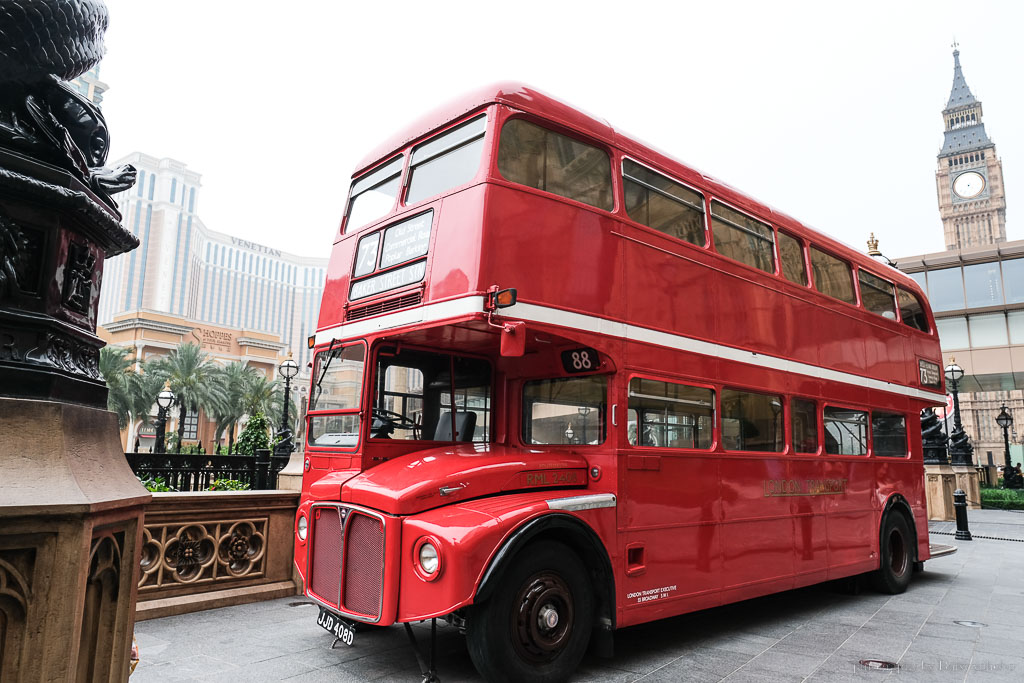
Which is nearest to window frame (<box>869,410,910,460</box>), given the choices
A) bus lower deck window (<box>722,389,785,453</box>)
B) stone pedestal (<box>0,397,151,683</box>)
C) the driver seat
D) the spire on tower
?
bus lower deck window (<box>722,389,785,453</box>)

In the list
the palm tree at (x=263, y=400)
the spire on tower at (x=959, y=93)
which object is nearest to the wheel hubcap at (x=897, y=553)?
the palm tree at (x=263, y=400)

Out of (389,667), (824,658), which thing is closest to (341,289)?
(389,667)

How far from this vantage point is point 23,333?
201 centimetres

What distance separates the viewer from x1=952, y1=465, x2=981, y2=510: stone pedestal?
72.9 ft

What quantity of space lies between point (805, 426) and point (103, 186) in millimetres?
7350

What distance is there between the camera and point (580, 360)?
19.2 ft

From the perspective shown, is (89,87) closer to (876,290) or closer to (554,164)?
(554,164)

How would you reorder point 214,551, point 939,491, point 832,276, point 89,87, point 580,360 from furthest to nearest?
point 89,87 → point 939,491 → point 832,276 → point 214,551 → point 580,360

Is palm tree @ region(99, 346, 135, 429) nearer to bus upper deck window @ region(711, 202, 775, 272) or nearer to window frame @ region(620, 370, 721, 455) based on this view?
bus upper deck window @ region(711, 202, 775, 272)

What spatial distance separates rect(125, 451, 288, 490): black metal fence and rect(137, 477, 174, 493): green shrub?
8cm

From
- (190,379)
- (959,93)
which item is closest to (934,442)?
(190,379)

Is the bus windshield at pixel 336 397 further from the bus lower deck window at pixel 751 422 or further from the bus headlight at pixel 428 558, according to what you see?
the bus lower deck window at pixel 751 422

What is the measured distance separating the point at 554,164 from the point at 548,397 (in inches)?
79.1

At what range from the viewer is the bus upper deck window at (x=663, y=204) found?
244 inches
